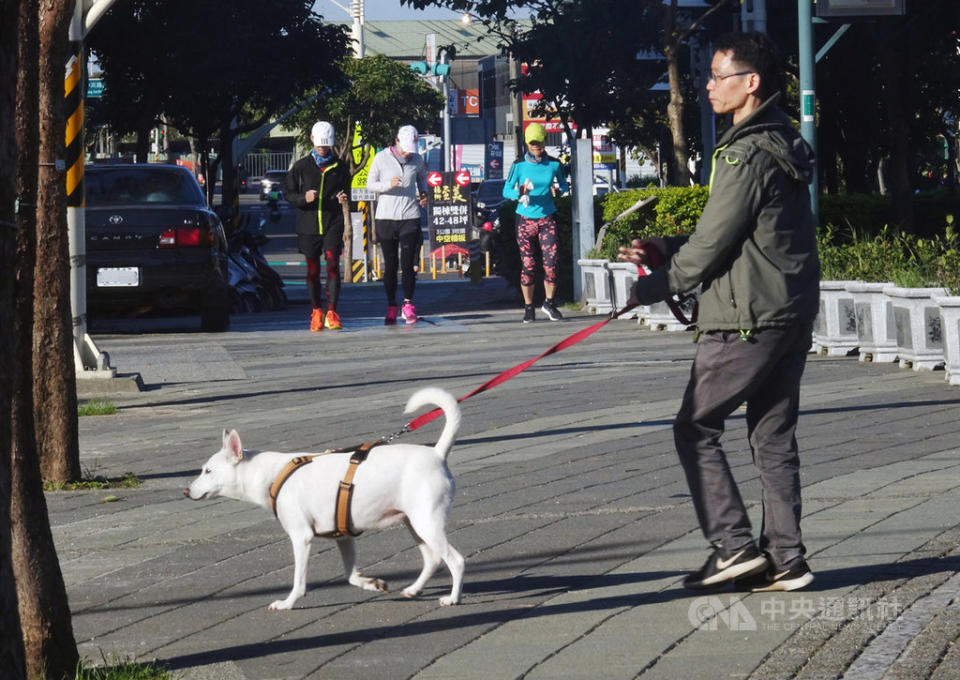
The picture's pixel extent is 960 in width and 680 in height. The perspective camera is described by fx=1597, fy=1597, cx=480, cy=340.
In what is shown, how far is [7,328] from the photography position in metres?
3.62

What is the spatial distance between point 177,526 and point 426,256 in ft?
119

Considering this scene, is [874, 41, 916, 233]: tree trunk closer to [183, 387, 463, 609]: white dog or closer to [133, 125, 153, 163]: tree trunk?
[133, 125, 153, 163]: tree trunk

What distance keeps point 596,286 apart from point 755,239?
13.7 m

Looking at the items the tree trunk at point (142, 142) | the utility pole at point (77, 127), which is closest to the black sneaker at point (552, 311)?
the utility pole at point (77, 127)

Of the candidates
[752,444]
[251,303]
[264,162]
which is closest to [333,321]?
[251,303]

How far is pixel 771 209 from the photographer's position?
5.14 meters

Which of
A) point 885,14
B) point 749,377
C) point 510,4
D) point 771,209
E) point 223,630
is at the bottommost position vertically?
point 223,630

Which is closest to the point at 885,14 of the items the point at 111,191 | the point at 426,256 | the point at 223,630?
the point at 111,191

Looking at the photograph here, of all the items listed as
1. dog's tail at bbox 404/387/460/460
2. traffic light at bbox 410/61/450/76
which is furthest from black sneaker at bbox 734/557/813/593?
traffic light at bbox 410/61/450/76

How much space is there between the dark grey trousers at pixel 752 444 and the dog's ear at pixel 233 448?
147 centimetres

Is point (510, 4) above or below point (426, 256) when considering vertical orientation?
above

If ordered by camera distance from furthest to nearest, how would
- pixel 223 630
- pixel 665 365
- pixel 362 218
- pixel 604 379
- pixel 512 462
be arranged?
1. pixel 362 218
2. pixel 665 365
3. pixel 604 379
4. pixel 512 462
5. pixel 223 630

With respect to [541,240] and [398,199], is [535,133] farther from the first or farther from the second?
[398,199]

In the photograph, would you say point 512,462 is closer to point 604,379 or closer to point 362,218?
point 604,379
